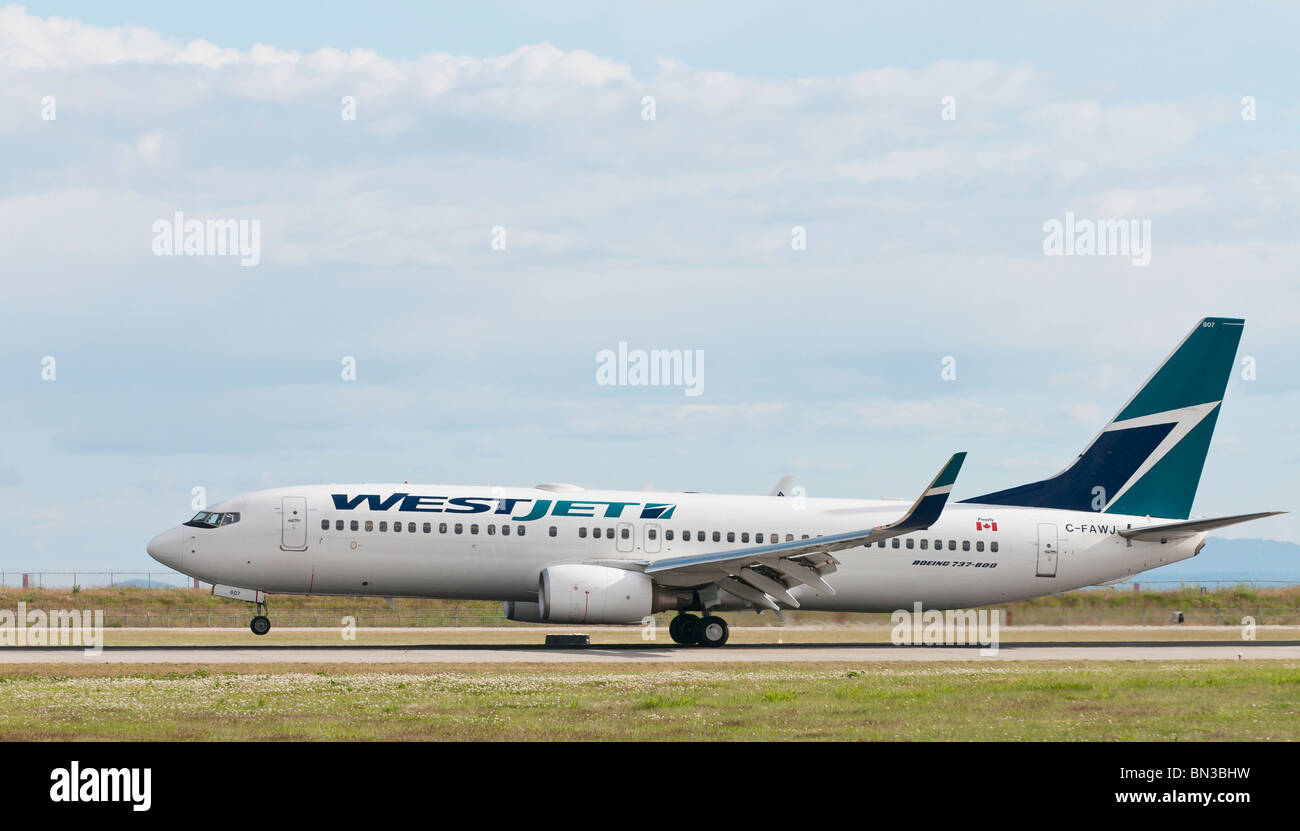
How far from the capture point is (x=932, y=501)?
34.0m

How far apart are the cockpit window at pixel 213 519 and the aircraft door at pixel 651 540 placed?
35.8 ft

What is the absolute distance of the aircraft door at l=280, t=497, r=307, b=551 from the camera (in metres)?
36.5

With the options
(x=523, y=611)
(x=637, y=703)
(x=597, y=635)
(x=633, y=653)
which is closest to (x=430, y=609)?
(x=597, y=635)

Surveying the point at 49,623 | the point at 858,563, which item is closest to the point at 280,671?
the point at 858,563

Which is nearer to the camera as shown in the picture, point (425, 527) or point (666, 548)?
point (425, 527)

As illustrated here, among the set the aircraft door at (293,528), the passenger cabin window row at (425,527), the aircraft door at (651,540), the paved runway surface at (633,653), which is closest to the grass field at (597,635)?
the paved runway surface at (633,653)

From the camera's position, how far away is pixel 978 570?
134 ft

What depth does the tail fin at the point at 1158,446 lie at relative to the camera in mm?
43281

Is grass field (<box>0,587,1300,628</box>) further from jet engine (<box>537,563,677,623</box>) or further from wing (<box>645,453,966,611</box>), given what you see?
jet engine (<box>537,563,677,623</box>)

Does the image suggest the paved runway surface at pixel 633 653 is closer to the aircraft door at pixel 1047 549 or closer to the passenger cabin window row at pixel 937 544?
the aircraft door at pixel 1047 549

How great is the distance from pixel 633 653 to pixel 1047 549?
45.7 ft

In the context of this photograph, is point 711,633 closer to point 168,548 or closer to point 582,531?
point 582,531
